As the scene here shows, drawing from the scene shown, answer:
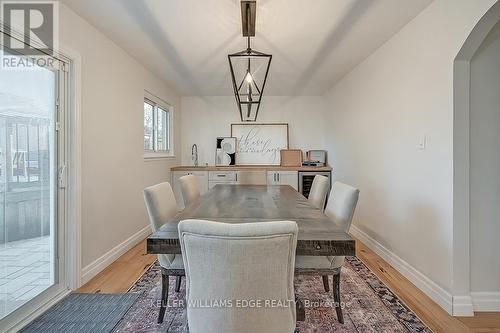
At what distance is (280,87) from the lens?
4.89 metres

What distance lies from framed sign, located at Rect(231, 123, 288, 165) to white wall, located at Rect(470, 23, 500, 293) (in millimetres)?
3689

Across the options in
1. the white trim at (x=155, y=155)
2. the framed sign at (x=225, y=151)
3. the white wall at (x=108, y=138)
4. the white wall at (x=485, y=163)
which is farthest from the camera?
the framed sign at (x=225, y=151)

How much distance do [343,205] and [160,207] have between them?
1315 mm

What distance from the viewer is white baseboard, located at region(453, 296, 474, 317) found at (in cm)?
195

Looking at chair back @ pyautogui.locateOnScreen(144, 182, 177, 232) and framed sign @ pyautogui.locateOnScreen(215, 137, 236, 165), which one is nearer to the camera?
chair back @ pyautogui.locateOnScreen(144, 182, 177, 232)

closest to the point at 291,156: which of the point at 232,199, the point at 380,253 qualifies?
the point at 380,253

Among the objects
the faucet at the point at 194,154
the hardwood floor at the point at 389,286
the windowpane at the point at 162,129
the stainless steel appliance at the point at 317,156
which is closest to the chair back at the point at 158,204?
the hardwood floor at the point at 389,286

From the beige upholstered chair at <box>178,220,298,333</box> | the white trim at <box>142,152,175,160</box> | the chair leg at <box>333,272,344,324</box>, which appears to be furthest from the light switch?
the white trim at <box>142,152,175,160</box>

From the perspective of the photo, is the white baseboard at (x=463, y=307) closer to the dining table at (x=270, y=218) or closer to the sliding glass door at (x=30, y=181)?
the dining table at (x=270, y=218)

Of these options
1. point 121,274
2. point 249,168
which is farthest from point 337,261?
point 249,168

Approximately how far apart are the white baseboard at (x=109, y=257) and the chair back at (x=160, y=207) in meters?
1.05

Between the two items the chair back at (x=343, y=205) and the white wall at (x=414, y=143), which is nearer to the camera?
the chair back at (x=343, y=205)

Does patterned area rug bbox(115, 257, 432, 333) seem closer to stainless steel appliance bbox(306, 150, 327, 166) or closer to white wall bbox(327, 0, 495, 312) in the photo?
white wall bbox(327, 0, 495, 312)

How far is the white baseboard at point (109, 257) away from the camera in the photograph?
250 centimetres
